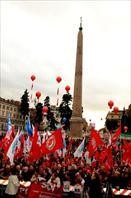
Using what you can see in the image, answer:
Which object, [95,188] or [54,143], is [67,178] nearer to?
[95,188]

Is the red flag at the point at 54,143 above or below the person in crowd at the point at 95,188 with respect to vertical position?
above

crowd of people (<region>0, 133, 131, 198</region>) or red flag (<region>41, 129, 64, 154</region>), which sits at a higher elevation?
red flag (<region>41, 129, 64, 154</region>)

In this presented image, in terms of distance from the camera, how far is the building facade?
164 m

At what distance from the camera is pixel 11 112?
558 ft

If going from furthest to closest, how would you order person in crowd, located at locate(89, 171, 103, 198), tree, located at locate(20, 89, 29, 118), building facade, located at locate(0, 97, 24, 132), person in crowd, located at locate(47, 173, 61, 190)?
building facade, located at locate(0, 97, 24, 132) → tree, located at locate(20, 89, 29, 118) → person in crowd, located at locate(89, 171, 103, 198) → person in crowd, located at locate(47, 173, 61, 190)

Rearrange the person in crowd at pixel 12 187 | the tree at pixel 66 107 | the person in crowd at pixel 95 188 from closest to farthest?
the person in crowd at pixel 12 187
the person in crowd at pixel 95 188
the tree at pixel 66 107

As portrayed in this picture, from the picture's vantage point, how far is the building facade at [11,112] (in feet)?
540

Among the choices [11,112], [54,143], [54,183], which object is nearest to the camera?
[54,183]

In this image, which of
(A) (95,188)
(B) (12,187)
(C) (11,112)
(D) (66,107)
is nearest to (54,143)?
(A) (95,188)

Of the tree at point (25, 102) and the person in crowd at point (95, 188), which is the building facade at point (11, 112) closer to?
the tree at point (25, 102)

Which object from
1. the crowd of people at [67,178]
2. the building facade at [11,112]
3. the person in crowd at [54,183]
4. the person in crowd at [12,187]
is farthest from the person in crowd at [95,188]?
the building facade at [11,112]

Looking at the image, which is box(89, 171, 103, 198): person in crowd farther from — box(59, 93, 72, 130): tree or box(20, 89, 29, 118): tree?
box(20, 89, 29, 118): tree

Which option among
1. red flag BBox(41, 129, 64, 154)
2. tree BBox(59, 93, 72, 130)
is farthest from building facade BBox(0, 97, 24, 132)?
red flag BBox(41, 129, 64, 154)

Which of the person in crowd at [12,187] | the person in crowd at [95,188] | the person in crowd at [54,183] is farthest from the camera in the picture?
the person in crowd at [95,188]
